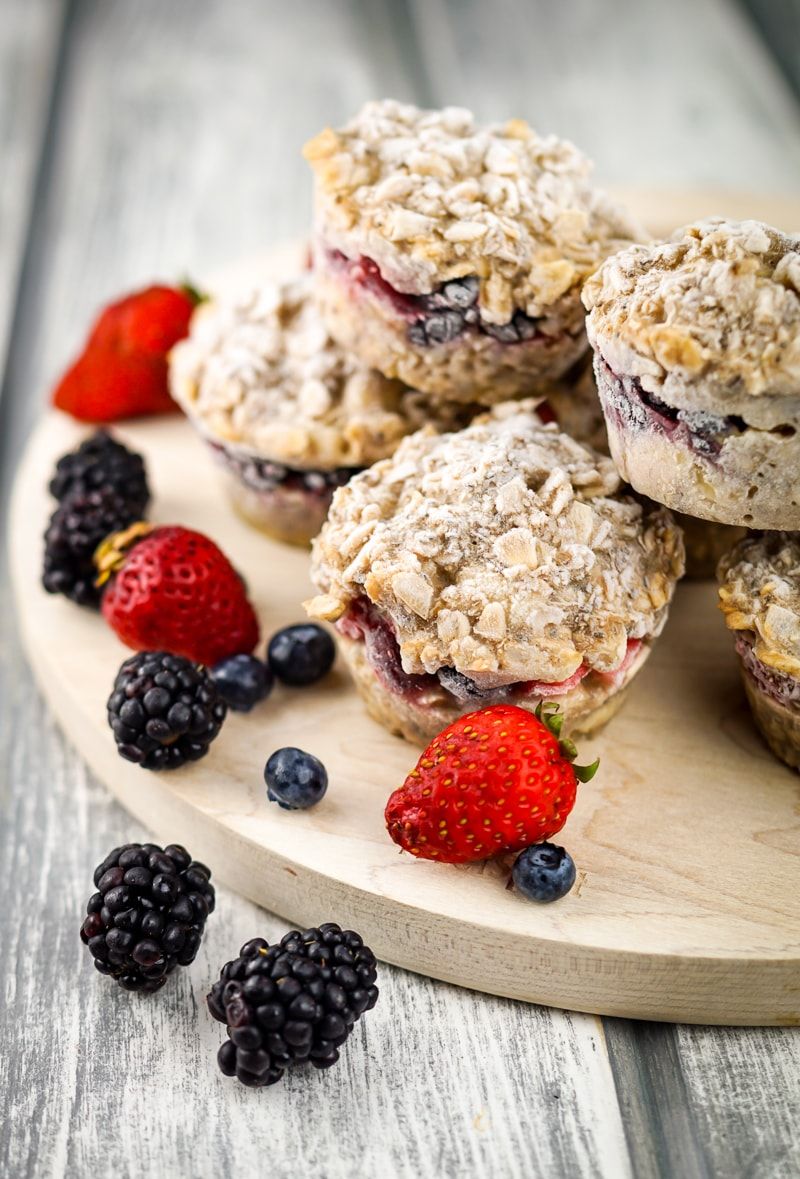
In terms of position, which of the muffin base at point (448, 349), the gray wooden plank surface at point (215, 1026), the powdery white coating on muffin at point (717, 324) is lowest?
the gray wooden plank surface at point (215, 1026)

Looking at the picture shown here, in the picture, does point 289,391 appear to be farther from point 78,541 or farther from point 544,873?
A: point 544,873

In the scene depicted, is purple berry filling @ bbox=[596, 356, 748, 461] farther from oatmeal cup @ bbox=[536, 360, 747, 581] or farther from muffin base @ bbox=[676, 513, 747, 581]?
muffin base @ bbox=[676, 513, 747, 581]

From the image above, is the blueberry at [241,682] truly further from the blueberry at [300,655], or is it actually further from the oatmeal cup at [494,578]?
the oatmeal cup at [494,578]

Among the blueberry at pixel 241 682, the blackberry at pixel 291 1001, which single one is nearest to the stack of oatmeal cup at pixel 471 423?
the blueberry at pixel 241 682

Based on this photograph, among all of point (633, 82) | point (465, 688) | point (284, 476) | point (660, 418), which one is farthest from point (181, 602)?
point (633, 82)

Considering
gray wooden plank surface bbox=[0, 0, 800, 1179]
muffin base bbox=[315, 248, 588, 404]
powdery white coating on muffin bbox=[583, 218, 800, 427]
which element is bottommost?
gray wooden plank surface bbox=[0, 0, 800, 1179]

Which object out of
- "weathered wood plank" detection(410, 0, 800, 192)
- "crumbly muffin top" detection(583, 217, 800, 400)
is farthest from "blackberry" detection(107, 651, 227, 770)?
"weathered wood plank" detection(410, 0, 800, 192)

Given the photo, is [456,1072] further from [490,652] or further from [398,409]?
[398,409]
